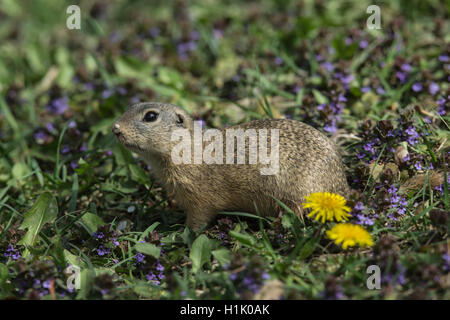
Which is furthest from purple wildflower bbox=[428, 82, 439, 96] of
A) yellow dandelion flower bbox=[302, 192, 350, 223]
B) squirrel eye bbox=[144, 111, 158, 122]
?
squirrel eye bbox=[144, 111, 158, 122]

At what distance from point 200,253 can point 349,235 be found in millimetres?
1325

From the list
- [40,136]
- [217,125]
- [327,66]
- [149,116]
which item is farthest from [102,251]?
[327,66]

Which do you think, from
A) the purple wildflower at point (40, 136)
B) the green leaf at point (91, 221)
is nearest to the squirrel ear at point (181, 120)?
the green leaf at point (91, 221)

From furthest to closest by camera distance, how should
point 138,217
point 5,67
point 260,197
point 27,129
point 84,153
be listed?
1. point 5,67
2. point 27,129
3. point 84,153
4. point 138,217
5. point 260,197

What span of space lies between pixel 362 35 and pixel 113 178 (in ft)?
13.5

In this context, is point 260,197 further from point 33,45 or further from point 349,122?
point 33,45

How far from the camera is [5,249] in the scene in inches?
209

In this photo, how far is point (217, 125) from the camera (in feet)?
22.7

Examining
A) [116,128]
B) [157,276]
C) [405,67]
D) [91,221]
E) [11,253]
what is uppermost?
[405,67]

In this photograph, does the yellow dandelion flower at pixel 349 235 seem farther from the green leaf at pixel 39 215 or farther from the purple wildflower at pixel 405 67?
the purple wildflower at pixel 405 67

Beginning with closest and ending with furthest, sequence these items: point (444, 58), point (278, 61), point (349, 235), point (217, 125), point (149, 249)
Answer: point (349, 235) < point (149, 249) < point (444, 58) < point (217, 125) < point (278, 61)

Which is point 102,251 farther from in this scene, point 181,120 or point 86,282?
point 181,120

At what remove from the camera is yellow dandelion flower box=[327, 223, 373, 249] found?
4156 mm

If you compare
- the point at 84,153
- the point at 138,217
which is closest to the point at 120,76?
the point at 84,153
